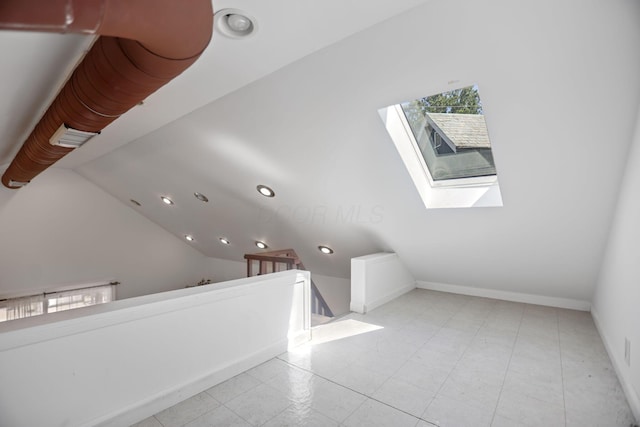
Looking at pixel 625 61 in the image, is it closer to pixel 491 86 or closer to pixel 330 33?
pixel 491 86

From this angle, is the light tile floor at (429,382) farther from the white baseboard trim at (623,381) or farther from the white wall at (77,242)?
the white wall at (77,242)

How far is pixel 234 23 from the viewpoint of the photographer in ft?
5.34

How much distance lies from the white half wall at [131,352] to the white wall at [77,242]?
6.02 m

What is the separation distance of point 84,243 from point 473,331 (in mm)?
7736

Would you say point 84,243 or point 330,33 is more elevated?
point 330,33

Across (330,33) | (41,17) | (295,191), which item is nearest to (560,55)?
(330,33)

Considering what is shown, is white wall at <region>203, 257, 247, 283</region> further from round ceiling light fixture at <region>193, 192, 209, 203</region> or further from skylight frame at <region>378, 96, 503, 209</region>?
skylight frame at <region>378, 96, 503, 209</region>

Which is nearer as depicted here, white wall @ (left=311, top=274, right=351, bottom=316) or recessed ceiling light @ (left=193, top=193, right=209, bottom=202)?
recessed ceiling light @ (left=193, top=193, right=209, bottom=202)

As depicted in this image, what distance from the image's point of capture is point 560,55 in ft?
5.54

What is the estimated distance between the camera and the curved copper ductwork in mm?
642

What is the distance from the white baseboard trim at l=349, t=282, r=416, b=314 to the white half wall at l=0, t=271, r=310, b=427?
1518 mm

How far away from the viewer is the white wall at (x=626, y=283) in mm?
1915

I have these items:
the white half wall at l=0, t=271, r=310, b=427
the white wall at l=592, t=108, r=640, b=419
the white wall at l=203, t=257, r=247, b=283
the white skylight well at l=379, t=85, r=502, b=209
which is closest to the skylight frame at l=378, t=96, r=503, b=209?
the white skylight well at l=379, t=85, r=502, b=209

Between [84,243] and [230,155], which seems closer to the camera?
[230,155]
